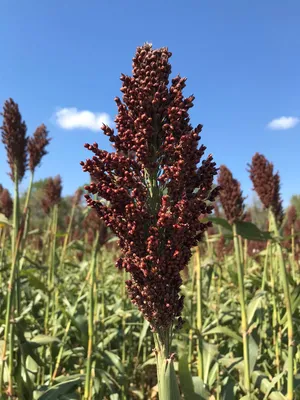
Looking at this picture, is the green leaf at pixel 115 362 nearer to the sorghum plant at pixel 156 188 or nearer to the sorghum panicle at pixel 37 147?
the sorghum panicle at pixel 37 147

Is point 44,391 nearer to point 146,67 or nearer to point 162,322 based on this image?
point 162,322

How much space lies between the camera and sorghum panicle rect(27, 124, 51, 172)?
139 inches

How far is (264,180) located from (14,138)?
2.36 meters

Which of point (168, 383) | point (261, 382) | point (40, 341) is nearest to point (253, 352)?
point (261, 382)

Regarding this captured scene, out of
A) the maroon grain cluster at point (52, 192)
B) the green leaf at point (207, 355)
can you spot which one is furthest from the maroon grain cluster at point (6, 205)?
the green leaf at point (207, 355)

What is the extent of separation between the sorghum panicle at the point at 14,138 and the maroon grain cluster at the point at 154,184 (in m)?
1.43

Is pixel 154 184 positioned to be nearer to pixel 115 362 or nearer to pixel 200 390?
pixel 200 390

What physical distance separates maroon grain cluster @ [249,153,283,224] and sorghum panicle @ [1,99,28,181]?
220cm

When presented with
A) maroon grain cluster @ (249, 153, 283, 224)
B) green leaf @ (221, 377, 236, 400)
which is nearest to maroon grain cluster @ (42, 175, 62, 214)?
maroon grain cluster @ (249, 153, 283, 224)

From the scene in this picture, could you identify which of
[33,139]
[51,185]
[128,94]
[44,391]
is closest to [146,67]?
[128,94]

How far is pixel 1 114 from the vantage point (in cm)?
304

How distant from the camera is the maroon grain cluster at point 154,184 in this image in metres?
1.63

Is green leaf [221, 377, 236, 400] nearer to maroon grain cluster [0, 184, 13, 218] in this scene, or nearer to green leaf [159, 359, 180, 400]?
green leaf [159, 359, 180, 400]

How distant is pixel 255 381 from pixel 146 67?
8.99 feet
